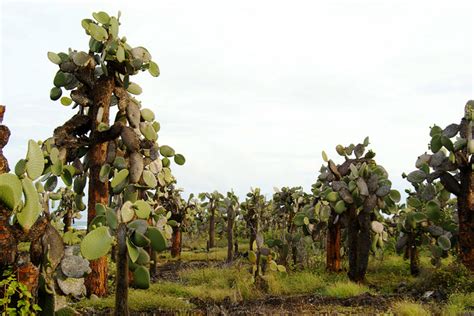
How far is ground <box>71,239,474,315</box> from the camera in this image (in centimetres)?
824

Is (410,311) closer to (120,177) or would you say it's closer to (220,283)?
(120,177)

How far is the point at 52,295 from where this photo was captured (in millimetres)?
5195

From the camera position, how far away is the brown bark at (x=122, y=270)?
5805 millimetres

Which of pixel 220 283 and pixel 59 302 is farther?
pixel 220 283

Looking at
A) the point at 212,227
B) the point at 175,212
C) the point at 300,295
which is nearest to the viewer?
the point at 300,295

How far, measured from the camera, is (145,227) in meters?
5.81

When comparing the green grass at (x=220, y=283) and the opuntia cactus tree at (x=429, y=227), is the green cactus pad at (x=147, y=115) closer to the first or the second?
the green grass at (x=220, y=283)

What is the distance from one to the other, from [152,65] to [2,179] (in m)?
5.22

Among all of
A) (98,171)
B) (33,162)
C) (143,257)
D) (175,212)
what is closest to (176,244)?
(175,212)

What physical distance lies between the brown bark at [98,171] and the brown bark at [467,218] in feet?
23.5

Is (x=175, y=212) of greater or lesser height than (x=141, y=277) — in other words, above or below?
above

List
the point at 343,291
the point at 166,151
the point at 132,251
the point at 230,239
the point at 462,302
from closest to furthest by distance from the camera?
the point at 132,251 < the point at 462,302 < the point at 166,151 < the point at 343,291 < the point at 230,239

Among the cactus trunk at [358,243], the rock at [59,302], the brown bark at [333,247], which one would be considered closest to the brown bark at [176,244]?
the brown bark at [333,247]

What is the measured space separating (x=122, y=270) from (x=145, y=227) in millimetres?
590
